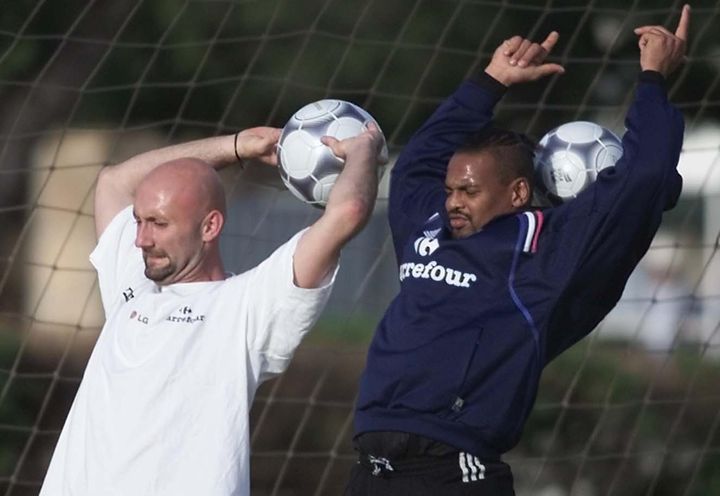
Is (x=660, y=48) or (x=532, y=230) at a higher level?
(x=660, y=48)

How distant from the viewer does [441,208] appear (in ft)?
14.7

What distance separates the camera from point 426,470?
4113 mm

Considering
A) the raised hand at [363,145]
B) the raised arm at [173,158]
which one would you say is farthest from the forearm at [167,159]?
the raised hand at [363,145]

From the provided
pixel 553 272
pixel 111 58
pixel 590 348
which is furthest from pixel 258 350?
pixel 111 58

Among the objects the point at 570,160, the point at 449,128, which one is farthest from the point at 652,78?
the point at 449,128

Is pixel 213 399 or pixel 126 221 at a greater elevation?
pixel 126 221

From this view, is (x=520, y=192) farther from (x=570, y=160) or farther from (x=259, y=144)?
(x=259, y=144)

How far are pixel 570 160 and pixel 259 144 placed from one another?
0.85m

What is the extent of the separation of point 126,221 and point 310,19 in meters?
3.95

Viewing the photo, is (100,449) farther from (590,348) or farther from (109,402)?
(590,348)

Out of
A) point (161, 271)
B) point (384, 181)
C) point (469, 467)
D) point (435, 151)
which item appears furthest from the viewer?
point (384, 181)

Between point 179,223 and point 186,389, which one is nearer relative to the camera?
point 186,389

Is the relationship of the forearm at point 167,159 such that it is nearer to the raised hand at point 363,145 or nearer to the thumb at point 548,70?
the raised hand at point 363,145

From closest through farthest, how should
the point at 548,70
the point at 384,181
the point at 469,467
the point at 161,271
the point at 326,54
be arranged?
the point at 469,467 → the point at 161,271 → the point at 548,70 → the point at 384,181 → the point at 326,54
